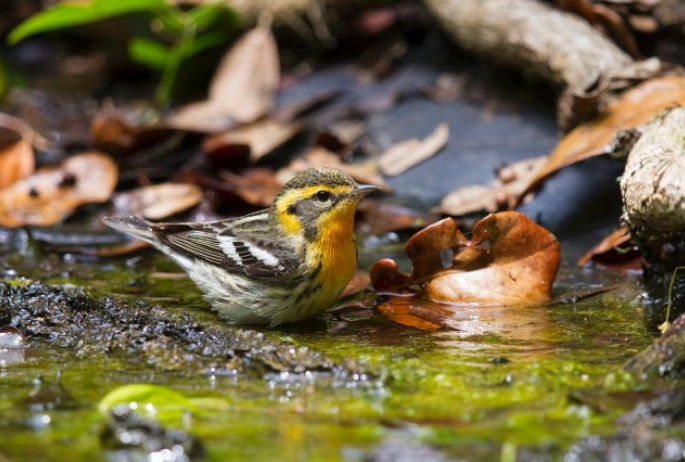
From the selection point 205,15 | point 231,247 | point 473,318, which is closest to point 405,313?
point 473,318

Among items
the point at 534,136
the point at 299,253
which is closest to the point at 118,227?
the point at 299,253

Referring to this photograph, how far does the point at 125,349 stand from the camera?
4301 millimetres

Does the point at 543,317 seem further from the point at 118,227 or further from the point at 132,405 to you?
the point at 118,227

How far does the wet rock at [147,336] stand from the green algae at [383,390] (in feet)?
0.09

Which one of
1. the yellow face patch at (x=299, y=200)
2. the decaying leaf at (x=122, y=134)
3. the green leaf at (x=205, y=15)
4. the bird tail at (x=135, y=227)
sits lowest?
the bird tail at (x=135, y=227)

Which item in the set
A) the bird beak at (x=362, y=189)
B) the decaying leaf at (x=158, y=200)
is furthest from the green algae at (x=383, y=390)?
the decaying leaf at (x=158, y=200)

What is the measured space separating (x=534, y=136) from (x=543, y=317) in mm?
2902

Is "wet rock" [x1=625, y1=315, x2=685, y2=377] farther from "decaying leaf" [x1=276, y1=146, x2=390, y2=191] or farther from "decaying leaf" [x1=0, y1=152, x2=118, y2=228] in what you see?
"decaying leaf" [x1=0, y1=152, x2=118, y2=228]

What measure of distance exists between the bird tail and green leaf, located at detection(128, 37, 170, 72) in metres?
3.49

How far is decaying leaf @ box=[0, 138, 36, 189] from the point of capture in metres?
7.83

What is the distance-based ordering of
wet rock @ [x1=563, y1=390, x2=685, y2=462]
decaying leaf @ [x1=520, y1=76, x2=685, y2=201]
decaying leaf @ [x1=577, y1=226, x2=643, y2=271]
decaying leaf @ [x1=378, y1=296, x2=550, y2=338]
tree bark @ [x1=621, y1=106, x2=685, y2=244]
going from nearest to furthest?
wet rock @ [x1=563, y1=390, x2=685, y2=462], tree bark @ [x1=621, y1=106, x2=685, y2=244], decaying leaf @ [x1=378, y1=296, x2=550, y2=338], decaying leaf @ [x1=577, y1=226, x2=643, y2=271], decaying leaf @ [x1=520, y1=76, x2=685, y2=201]

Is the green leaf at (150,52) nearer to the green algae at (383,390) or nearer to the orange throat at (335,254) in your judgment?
the orange throat at (335,254)

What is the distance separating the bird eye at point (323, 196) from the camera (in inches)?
218

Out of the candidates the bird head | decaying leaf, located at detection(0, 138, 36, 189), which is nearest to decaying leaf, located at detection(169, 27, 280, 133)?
decaying leaf, located at detection(0, 138, 36, 189)
